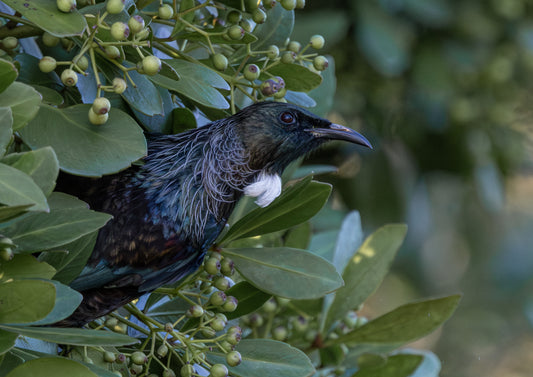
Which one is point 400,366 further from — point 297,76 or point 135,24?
point 135,24

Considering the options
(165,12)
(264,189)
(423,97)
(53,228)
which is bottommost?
(423,97)

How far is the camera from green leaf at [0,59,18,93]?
2.27 feet

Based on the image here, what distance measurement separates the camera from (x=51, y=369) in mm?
720

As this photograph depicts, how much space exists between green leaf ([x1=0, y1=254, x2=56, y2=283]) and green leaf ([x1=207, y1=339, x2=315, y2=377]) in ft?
0.90

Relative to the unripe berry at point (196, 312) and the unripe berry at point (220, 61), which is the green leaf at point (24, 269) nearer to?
the unripe berry at point (196, 312)

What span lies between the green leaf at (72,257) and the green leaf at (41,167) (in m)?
0.14

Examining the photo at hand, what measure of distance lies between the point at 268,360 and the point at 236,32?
40 cm

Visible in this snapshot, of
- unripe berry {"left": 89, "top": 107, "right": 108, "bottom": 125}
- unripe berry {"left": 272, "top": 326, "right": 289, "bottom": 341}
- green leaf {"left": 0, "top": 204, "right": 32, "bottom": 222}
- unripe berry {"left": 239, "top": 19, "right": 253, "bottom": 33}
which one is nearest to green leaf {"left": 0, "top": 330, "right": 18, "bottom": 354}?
green leaf {"left": 0, "top": 204, "right": 32, "bottom": 222}

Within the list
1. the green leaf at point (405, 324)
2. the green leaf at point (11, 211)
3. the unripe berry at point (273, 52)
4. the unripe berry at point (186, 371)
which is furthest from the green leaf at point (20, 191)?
the green leaf at point (405, 324)

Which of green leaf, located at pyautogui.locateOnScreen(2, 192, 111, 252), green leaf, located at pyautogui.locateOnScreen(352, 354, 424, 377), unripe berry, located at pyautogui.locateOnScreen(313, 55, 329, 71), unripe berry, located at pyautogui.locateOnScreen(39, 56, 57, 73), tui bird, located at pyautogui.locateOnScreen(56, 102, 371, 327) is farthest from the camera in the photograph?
green leaf, located at pyautogui.locateOnScreen(352, 354, 424, 377)

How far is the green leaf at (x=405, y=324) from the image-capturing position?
112 cm

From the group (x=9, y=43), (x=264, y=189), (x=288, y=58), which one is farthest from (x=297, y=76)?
(x=9, y=43)

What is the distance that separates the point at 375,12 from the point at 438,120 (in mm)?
464

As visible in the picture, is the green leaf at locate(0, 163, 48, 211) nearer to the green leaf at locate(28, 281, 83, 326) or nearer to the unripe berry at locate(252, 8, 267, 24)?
the green leaf at locate(28, 281, 83, 326)
